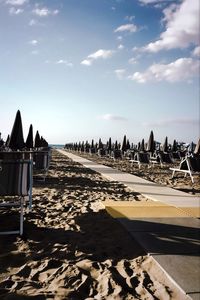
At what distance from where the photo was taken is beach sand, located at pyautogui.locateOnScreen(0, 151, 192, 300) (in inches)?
105

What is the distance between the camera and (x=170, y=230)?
4.26 m

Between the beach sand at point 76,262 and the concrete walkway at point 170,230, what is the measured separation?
4.4 inches

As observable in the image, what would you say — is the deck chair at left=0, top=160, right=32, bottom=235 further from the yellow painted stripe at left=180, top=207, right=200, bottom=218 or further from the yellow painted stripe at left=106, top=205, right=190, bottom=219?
the yellow painted stripe at left=180, top=207, right=200, bottom=218

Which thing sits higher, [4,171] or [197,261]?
[4,171]

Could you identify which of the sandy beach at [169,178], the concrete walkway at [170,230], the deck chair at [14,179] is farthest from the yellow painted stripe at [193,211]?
the deck chair at [14,179]

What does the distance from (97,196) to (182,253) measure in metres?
3.66

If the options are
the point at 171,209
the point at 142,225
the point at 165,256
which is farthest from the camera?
the point at 171,209

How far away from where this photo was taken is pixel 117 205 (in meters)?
5.80

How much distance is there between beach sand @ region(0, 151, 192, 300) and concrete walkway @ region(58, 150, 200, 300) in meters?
0.11

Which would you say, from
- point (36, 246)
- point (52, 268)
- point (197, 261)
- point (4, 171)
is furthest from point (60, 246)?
point (197, 261)

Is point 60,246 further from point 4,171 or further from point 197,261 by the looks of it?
point 197,261

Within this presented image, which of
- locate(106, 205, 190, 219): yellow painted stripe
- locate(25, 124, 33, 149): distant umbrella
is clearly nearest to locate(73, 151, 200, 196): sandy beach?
locate(106, 205, 190, 219): yellow painted stripe

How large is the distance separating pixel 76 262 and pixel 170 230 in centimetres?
156

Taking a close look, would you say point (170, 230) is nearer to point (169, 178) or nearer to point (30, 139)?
point (169, 178)
